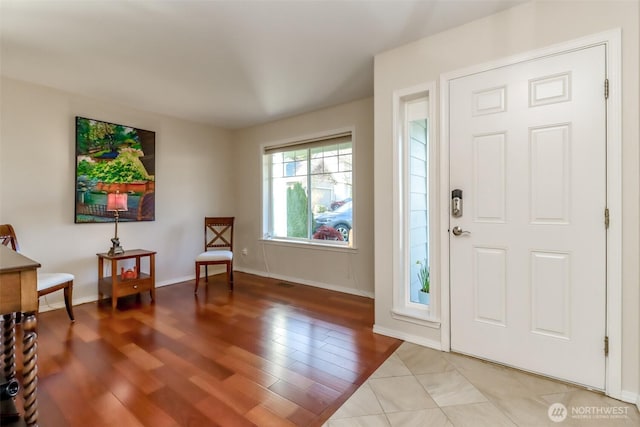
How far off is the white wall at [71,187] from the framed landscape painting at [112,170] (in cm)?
9

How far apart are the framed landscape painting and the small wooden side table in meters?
0.52

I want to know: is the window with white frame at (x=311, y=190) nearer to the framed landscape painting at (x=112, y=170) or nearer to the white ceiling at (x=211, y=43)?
the white ceiling at (x=211, y=43)

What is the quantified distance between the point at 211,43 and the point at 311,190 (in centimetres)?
225

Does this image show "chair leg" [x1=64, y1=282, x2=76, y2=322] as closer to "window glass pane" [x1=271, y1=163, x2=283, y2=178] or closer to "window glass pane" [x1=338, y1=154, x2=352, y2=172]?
"window glass pane" [x1=271, y1=163, x2=283, y2=178]

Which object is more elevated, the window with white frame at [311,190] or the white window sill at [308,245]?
the window with white frame at [311,190]

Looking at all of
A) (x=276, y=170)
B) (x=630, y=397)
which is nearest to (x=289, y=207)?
(x=276, y=170)

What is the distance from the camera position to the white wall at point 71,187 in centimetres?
297

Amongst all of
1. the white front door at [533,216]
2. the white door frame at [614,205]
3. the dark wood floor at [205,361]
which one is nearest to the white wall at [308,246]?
the dark wood floor at [205,361]

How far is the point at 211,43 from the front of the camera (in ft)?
7.73

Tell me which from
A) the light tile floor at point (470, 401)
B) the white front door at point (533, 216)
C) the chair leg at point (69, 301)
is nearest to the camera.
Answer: the light tile floor at point (470, 401)

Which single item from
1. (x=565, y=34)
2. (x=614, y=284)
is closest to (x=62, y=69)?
(x=565, y=34)

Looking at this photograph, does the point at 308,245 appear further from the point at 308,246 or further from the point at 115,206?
the point at 115,206

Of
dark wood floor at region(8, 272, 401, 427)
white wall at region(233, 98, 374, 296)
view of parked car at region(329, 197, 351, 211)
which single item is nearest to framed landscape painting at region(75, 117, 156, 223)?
dark wood floor at region(8, 272, 401, 427)

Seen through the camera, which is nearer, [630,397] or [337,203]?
[630,397]
